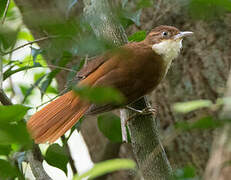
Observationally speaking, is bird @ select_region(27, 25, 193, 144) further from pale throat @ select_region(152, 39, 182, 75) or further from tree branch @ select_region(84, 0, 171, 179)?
tree branch @ select_region(84, 0, 171, 179)

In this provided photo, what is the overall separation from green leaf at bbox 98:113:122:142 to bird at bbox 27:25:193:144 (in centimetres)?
12

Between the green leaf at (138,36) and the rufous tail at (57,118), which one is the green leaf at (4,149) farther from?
the green leaf at (138,36)

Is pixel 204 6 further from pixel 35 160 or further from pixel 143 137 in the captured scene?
pixel 35 160

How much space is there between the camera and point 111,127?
2.46 meters

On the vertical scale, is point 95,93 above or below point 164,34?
below

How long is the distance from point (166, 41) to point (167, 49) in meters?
0.06

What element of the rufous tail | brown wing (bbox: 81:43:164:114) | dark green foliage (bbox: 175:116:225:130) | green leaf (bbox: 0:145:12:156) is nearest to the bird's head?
brown wing (bbox: 81:43:164:114)

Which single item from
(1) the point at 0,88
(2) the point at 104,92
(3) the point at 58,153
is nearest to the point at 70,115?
(3) the point at 58,153

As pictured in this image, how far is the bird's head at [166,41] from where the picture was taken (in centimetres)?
268

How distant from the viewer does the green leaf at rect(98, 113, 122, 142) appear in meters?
2.44

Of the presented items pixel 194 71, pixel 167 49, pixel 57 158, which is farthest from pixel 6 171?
pixel 194 71

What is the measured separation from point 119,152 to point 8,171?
274cm

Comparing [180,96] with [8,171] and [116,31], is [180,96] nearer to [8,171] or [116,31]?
[116,31]

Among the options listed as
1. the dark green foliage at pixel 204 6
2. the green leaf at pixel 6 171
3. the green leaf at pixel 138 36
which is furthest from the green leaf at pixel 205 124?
the green leaf at pixel 138 36
